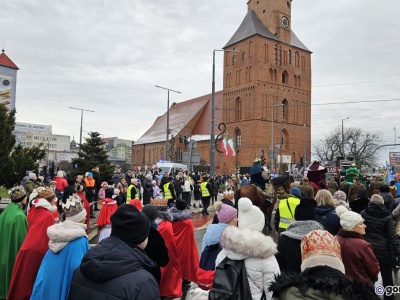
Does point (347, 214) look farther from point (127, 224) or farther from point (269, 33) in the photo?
point (269, 33)

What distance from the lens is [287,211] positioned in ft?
23.9

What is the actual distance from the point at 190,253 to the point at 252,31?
55.9m

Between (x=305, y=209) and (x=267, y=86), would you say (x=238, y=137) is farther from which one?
(x=305, y=209)

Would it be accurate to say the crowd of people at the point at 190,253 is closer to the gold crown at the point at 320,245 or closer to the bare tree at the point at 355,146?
the gold crown at the point at 320,245

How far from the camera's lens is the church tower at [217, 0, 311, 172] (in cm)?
5712

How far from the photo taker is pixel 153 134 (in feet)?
292

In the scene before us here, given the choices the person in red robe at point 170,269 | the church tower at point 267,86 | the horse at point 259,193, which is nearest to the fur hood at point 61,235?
the person in red robe at point 170,269

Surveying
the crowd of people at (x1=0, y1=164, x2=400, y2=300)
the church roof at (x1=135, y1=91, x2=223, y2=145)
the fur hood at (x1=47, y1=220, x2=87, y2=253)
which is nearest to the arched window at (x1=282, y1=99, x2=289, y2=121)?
the church roof at (x1=135, y1=91, x2=223, y2=145)

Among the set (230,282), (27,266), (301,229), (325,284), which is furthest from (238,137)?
(325,284)

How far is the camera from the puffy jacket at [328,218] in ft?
19.2

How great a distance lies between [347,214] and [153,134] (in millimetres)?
85662

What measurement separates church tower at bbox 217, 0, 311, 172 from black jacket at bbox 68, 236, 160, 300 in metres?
53.5

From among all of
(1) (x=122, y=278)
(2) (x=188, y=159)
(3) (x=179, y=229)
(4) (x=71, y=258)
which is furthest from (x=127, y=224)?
(2) (x=188, y=159)

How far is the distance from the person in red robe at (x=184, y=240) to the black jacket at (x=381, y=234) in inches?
112
